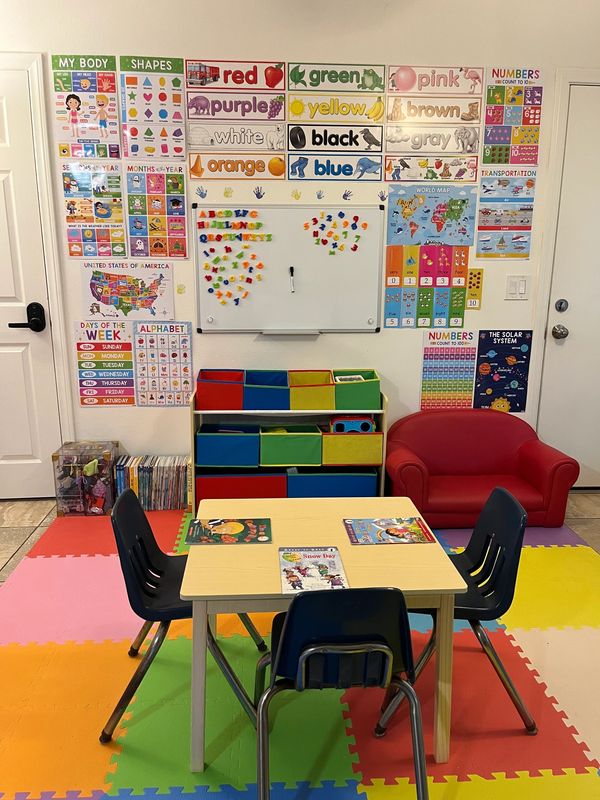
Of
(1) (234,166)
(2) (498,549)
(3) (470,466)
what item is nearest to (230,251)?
(1) (234,166)

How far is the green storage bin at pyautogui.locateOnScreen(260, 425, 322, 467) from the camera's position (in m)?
3.79

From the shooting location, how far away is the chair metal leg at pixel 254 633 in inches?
101

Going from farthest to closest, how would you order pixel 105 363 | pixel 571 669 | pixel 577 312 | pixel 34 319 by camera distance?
pixel 577 312, pixel 105 363, pixel 34 319, pixel 571 669

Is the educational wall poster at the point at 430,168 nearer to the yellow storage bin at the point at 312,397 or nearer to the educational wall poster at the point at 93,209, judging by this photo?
the yellow storage bin at the point at 312,397

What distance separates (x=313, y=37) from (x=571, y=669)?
364cm

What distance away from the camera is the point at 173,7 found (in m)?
3.64

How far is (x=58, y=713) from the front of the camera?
2246 millimetres

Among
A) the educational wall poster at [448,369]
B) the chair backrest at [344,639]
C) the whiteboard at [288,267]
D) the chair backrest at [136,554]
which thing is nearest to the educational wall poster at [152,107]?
the whiteboard at [288,267]

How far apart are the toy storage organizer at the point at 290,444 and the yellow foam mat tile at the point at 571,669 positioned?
54.5 inches

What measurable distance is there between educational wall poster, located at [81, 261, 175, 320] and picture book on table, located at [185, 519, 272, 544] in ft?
7.07

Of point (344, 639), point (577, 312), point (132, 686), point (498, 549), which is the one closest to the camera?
point (344, 639)

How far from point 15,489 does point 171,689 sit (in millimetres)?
2416

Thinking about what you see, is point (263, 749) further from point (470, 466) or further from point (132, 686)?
point (470, 466)

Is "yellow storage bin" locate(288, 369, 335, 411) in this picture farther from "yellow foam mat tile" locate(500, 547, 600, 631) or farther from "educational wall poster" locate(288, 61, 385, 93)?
"educational wall poster" locate(288, 61, 385, 93)
